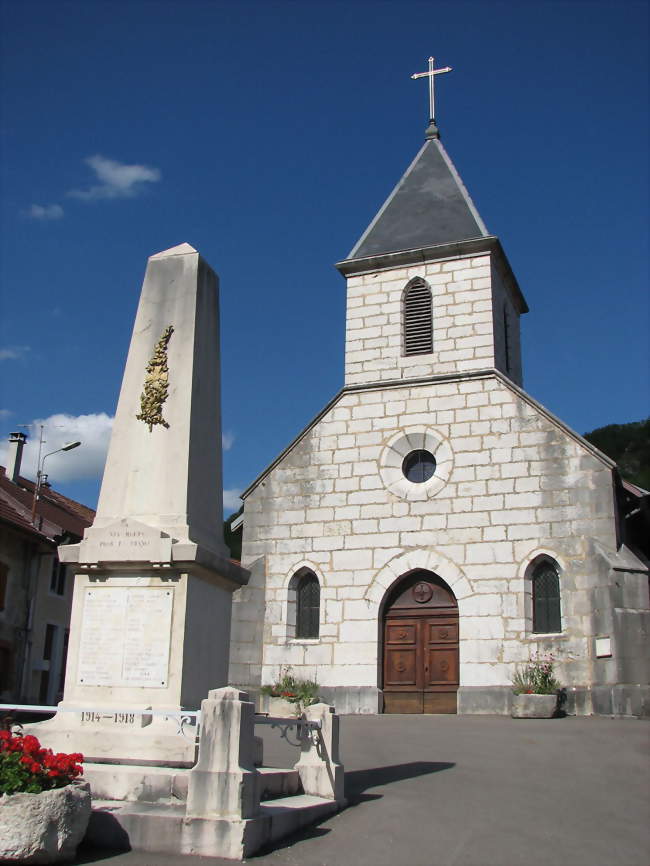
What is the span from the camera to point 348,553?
18031mm

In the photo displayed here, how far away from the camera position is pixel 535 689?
49.7ft

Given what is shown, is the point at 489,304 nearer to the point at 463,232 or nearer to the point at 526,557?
the point at 463,232

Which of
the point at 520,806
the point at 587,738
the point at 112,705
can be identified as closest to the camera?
the point at 112,705

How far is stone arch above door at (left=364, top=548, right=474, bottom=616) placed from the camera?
17141mm

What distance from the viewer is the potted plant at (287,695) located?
1586cm

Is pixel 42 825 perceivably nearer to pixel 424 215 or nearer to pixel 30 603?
pixel 424 215

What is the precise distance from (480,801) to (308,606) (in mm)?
10061

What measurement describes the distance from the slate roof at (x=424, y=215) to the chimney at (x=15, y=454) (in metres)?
13.6

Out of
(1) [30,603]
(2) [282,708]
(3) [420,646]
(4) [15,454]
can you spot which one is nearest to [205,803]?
(2) [282,708]

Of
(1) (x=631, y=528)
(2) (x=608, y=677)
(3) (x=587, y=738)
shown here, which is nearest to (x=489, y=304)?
(1) (x=631, y=528)

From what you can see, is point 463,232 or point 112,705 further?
point 463,232

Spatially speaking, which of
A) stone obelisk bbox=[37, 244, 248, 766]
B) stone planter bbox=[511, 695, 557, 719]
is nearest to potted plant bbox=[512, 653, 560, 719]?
stone planter bbox=[511, 695, 557, 719]

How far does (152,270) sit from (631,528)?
13304mm

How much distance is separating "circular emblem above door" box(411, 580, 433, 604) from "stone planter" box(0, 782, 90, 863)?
11977mm
